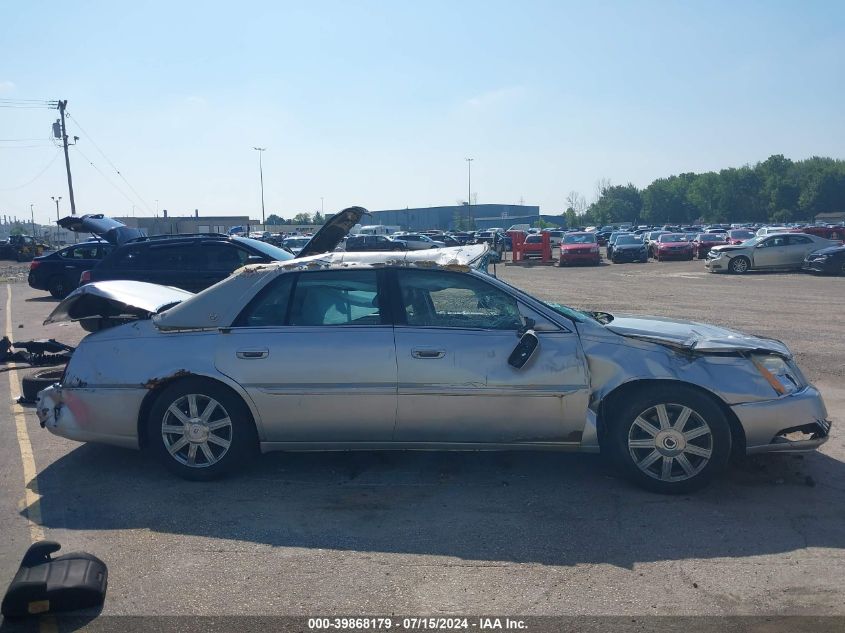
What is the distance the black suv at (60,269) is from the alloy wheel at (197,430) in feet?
55.9

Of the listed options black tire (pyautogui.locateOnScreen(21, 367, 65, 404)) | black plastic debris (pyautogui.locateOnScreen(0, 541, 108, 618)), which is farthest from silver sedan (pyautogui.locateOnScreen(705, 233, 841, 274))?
black plastic debris (pyautogui.locateOnScreen(0, 541, 108, 618))

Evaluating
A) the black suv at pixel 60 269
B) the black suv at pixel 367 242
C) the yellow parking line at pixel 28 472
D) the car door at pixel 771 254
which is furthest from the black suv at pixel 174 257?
the black suv at pixel 367 242

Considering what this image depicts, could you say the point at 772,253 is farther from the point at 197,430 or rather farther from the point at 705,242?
the point at 197,430

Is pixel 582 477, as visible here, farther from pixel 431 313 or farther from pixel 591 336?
pixel 431 313

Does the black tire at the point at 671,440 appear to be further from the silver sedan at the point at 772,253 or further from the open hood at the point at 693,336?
the silver sedan at the point at 772,253

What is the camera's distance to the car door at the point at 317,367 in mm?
5156

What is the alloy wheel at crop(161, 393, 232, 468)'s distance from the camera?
17.4 ft

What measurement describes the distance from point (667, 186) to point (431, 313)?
462 feet

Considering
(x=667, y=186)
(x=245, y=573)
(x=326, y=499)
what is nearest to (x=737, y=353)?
(x=326, y=499)

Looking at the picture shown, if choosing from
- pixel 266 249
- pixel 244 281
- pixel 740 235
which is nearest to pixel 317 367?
pixel 244 281

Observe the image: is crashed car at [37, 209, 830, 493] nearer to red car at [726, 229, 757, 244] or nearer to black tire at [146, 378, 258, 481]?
black tire at [146, 378, 258, 481]

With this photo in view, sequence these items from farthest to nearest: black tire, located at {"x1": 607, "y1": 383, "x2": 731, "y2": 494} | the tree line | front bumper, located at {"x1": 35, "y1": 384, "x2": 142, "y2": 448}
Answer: the tree line, front bumper, located at {"x1": 35, "y1": 384, "x2": 142, "y2": 448}, black tire, located at {"x1": 607, "y1": 383, "x2": 731, "y2": 494}

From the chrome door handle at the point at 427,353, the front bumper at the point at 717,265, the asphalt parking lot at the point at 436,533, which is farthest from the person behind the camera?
the front bumper at the point at 717,265

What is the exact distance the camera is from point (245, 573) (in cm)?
404
